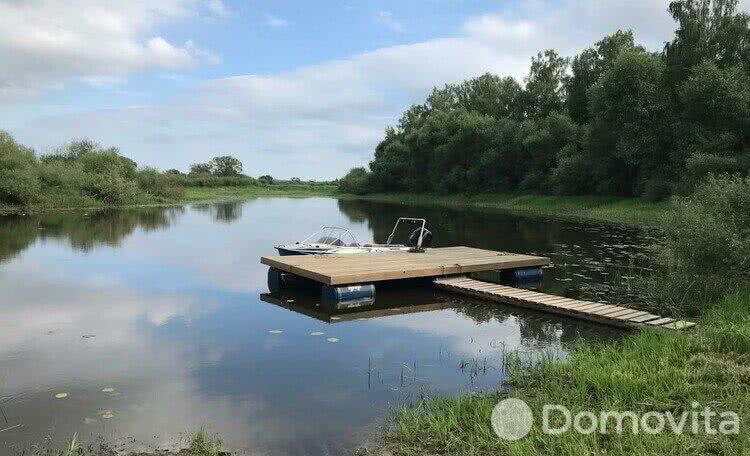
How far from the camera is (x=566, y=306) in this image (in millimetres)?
11445

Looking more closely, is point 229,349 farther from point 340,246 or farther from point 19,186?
point 19,186

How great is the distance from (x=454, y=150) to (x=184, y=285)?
55641 mm

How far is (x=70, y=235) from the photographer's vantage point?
1046 inches

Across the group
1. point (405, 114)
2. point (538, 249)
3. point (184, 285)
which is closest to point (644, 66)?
point (538, 249)

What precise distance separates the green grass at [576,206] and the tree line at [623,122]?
1.22 m

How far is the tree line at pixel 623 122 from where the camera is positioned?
3409 cm

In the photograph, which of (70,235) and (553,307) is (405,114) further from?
(553,307)

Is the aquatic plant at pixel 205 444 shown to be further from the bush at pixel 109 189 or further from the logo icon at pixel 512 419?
the bush at pixel 109 189

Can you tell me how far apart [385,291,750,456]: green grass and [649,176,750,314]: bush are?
2549 millimetres

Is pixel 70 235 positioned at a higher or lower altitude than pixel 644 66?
lower

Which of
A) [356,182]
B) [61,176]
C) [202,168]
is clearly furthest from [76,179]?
[202,168]

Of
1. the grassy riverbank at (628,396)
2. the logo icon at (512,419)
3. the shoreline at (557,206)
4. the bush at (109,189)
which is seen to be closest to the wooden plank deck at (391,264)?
the grassy riverbank at (628,396)

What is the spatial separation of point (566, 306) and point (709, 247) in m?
2.69

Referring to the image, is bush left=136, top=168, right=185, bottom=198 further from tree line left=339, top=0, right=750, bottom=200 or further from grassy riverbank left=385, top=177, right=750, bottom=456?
grassy riverbank left=385, top=177, right=750, bottom=456
